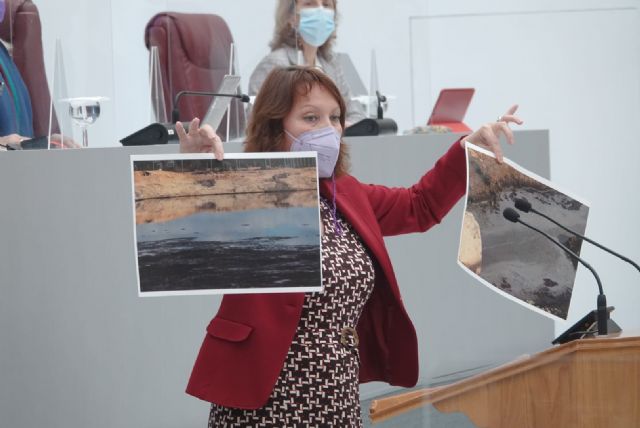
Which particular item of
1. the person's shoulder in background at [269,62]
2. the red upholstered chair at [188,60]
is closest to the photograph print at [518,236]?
the red upholstered chair at [188,60]

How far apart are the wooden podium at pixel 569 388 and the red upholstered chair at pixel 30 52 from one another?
7.98 ft

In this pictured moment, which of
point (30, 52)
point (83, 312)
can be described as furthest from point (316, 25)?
point (83, 312)

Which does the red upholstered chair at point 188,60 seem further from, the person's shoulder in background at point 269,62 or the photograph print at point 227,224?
the photograph print at point 227,224

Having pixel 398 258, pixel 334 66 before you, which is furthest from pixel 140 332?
pixel 334 66

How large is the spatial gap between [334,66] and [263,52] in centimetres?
33

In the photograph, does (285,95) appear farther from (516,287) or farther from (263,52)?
(263,52)

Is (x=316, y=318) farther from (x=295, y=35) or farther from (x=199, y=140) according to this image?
(x=295, y=35)

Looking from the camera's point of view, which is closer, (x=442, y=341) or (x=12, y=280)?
(x=12, y=280)

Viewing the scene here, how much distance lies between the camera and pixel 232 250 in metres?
1.87

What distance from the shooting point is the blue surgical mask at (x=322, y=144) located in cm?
200

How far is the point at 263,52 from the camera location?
14.7 ft

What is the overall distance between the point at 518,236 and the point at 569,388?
15.7 inches

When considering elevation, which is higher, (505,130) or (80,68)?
(80,68)

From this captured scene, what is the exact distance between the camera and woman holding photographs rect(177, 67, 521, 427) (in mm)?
1933
